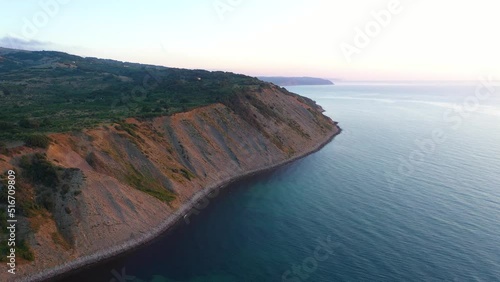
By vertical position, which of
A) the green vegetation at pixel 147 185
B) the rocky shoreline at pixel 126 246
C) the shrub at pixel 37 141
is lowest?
the rocky shoreline at pixel 126 246

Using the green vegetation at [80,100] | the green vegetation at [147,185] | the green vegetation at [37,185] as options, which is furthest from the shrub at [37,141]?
the green vegetation at [147,185]

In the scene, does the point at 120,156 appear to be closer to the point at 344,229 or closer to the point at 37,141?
the point at 37,141

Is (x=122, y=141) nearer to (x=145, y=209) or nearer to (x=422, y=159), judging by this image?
(x=145, y=209)

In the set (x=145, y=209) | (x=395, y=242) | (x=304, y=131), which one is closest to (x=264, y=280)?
(x=395, y=242)

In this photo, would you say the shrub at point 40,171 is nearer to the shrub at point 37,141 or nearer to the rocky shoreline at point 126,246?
the shrub at point 37,141

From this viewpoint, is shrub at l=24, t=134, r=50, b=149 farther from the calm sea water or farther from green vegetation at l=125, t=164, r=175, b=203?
the calm sea water

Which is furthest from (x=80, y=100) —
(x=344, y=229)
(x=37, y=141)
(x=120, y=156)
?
(x=344, y=229)
